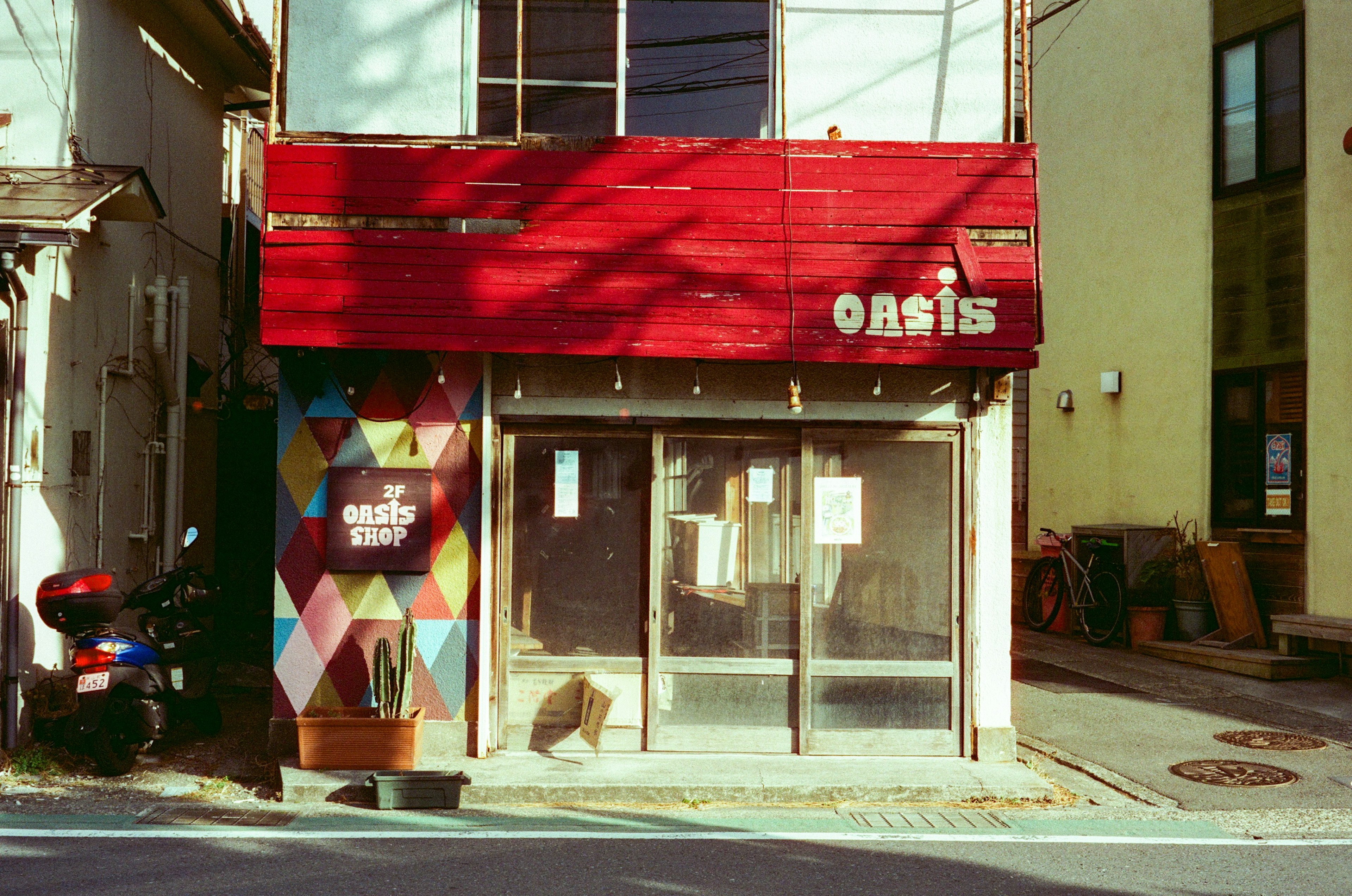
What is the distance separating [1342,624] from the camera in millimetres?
11484

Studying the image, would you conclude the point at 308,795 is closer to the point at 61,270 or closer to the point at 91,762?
the point at 91,762

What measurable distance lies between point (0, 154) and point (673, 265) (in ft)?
17.0

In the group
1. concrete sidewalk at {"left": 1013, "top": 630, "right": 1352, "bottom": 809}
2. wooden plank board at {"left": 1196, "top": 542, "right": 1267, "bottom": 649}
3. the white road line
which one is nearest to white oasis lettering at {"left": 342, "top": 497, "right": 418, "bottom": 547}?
the white road line

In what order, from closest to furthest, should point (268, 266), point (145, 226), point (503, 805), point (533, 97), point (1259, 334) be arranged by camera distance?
point (503, 805), point (268, 266), point (533, 97), point (145, 226), point (1259, 334)

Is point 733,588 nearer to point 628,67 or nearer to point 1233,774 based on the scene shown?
point 1233,774

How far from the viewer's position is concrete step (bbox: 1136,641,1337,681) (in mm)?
11688

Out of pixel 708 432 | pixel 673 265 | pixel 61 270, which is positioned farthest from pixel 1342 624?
pixel 61 270

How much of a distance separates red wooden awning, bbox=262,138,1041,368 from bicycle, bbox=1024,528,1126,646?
23.2 feet

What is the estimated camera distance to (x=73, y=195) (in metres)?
7.88

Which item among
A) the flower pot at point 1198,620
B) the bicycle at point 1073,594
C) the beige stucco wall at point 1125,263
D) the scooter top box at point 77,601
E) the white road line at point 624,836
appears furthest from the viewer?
the beige stucco wall at point 1125,263

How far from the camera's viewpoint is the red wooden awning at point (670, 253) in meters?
7.82

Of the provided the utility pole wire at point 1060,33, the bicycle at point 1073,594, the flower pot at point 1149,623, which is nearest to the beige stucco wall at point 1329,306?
the flower pot at point 1149,623

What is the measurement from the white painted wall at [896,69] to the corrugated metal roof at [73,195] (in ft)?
16.2

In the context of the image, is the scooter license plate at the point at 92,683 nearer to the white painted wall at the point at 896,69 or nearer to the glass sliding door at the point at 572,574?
the glass sliding door at the point at 572,574
